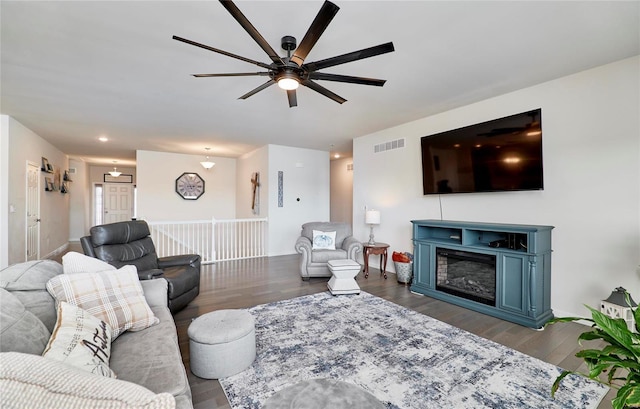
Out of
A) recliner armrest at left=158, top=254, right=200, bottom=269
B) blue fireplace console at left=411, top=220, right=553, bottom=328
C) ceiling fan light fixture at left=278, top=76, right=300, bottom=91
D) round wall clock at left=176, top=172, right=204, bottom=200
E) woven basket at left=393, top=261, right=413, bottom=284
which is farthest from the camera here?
round wall clock at left=176, top=172, right=204, bottom=200

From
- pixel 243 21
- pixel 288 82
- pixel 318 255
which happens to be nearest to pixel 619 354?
pixel 243 21

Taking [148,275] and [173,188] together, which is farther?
[173,188]

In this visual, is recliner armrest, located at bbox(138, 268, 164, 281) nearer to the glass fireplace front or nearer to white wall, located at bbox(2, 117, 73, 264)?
the glass fireplace front

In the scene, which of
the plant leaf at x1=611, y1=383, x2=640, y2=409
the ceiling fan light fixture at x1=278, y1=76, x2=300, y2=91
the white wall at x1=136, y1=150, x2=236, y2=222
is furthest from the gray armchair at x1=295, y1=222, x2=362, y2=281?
the white wall at x1=136, y1=150, x2=236, y2=222

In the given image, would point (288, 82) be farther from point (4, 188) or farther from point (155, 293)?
point (4, 188)

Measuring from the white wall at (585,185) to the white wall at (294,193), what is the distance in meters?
4.03

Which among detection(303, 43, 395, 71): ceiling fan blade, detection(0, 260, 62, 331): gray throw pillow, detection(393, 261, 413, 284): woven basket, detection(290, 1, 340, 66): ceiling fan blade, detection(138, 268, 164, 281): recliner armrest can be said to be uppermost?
detection(290, 1, 340, 66): ceiling fan blade

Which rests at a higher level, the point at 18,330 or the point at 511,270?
the point at 18,330

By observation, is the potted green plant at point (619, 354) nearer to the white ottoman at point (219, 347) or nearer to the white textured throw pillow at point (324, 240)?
the white ottoman at point (219, 347)

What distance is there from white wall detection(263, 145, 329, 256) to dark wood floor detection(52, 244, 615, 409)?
1.11 meters

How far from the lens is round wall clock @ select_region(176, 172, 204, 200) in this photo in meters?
7.53

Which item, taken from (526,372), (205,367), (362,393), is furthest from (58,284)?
(526,372)

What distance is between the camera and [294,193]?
22.3ft

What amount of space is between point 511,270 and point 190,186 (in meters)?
7.51
